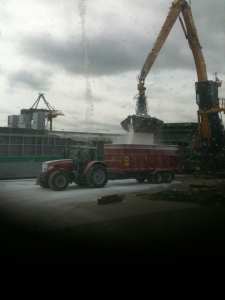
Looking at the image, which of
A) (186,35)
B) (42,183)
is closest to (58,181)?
(42,183)

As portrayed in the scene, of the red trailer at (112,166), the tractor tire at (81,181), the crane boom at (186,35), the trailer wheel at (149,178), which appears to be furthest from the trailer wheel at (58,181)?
the crane boom at (186,35)

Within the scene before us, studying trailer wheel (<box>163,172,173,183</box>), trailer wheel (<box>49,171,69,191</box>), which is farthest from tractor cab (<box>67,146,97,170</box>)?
trailer wheel (<box>163,172,173,183</box>)

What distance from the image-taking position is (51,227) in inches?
358

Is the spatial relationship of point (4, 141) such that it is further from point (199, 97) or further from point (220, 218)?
point (220, 218)

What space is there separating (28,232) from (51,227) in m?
0.63

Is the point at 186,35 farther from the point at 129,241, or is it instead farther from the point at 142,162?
the point at 129,241

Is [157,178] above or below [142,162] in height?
below

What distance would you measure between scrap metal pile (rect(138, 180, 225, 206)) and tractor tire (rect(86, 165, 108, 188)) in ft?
9.06

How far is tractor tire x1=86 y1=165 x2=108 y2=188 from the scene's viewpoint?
15.8 metres

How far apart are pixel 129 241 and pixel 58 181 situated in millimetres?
7939

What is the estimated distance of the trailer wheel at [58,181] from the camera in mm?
14977

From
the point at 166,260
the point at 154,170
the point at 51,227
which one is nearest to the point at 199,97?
the point at 154,170

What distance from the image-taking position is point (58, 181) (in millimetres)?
15180

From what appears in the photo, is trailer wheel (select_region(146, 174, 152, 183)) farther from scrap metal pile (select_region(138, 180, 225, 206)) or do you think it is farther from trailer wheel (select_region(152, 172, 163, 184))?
scrap metal pile (select_region(138, 180, 225, 206))
